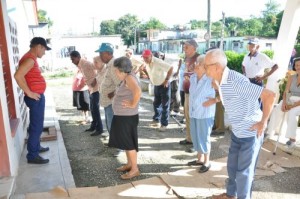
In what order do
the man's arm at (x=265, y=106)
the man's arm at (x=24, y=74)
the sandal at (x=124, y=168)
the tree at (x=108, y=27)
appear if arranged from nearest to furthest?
1. the man's arm at (x=265, y=106)
2. the man's arm at (x=24, y=74)
3. the sandal at (x=124, y=168)
4. the tree at (x=108, y=27)

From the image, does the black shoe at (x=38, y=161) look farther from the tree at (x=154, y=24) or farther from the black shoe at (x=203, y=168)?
the tree at (x=154, y=24)

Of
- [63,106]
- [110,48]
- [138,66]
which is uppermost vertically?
[110,48]

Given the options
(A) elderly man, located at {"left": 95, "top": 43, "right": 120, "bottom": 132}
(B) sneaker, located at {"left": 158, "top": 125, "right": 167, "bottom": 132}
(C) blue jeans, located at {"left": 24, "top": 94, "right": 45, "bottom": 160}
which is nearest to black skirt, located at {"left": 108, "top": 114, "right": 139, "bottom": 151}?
(A) elderly man, located at {"left": 95, "top": 43, "right": 120, "bottom": 132}

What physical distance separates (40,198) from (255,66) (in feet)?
14.4

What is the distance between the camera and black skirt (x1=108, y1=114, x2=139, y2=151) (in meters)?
3.83

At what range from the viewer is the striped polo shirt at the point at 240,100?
2695mm

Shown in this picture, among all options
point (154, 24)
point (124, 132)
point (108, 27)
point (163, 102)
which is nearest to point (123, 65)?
point (124, 132)

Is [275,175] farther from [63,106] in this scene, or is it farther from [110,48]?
[63,106]

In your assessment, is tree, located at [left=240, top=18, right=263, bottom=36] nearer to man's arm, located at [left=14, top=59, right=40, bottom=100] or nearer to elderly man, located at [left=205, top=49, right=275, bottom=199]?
man's arm, located at [left=14, top=59, right=40, bottom=100]

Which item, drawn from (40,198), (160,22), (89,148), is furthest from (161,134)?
(160,22)

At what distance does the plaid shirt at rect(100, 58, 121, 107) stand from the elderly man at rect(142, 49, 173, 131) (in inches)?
58.0

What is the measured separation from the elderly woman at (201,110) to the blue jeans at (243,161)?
93 centimetres

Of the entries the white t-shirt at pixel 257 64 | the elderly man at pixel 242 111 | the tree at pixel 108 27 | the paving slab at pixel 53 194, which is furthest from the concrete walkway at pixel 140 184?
the tree at pixel 108 27

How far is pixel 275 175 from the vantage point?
4.05 metres
